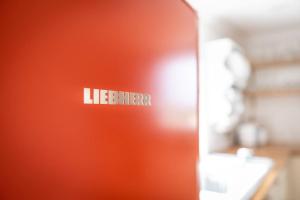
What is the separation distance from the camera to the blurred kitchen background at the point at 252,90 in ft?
6.65

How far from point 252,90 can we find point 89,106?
8.87ft

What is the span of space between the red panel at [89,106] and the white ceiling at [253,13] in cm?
140

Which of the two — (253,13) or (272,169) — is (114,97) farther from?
(253,13)

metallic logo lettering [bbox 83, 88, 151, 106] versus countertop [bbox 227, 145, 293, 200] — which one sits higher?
metallic logo lettering [bbox 83, 88, 151, 106]

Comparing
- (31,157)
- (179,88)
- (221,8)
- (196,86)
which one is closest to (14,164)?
(31,157)

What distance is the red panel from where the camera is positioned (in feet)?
1.31

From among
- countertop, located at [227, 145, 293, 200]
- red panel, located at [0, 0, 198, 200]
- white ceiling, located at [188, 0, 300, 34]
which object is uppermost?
white ceiling, located at [188, 0, 300, 34]

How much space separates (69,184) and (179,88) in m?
0.49

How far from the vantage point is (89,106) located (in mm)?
510

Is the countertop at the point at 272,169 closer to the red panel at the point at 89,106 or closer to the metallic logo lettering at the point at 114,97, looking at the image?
the red panel at the point at 89,106

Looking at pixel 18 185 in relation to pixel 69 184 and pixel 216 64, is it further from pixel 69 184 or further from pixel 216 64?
pixel 216 64

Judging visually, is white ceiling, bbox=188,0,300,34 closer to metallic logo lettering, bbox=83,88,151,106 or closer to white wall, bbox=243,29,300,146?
white wall, bbox=243,29,300,146

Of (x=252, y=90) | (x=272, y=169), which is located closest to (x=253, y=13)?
(x=252, y=90)

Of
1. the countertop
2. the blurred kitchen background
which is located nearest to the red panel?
the blurred kitchen background
